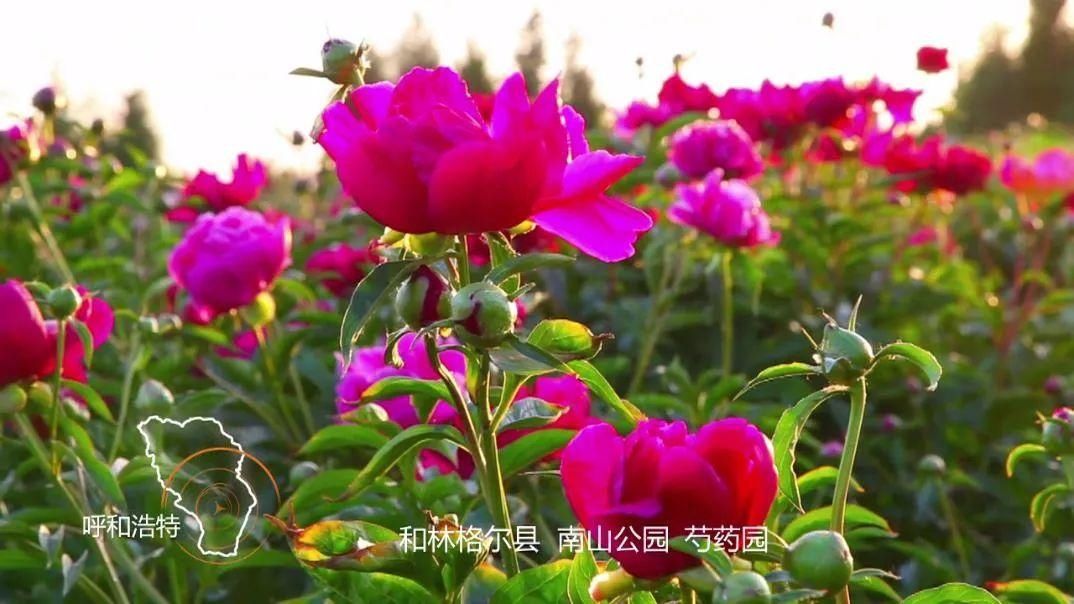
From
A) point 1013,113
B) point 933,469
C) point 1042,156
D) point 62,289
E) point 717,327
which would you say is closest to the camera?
point 62,289

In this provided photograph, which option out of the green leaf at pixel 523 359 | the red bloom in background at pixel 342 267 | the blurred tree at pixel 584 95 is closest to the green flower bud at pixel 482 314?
the green leaf at pixel 523 359

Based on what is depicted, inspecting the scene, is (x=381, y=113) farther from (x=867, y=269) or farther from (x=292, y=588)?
(x=867, y=269)

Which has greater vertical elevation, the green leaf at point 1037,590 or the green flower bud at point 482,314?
the green flower bud at point 482,314

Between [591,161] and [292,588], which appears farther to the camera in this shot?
[292,588]

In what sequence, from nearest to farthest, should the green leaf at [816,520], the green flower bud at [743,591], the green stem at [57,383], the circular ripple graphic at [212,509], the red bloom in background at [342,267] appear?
the green flower bud at [743,591]
the green leaf at [816,520]
the green stem at [57,383]
the circular ripple graphic at [212,509]
the red bloom in background at [342,267]

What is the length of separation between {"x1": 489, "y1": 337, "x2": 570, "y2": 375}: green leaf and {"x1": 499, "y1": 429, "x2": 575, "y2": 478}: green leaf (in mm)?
272

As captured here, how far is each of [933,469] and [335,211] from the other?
1.90 meters

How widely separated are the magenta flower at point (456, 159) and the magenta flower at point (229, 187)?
137 cm

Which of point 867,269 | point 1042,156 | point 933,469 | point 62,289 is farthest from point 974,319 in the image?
point 62,289

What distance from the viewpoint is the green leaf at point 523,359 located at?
61cm

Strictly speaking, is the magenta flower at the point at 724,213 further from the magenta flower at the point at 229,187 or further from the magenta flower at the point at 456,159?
the magenta flower at the point at 456,159

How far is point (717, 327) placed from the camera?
213 cm

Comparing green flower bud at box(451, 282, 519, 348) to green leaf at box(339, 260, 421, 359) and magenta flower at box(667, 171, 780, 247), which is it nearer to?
green leaf at box(339, 260, 421, 359)

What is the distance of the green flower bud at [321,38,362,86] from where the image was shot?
69 centimetres
